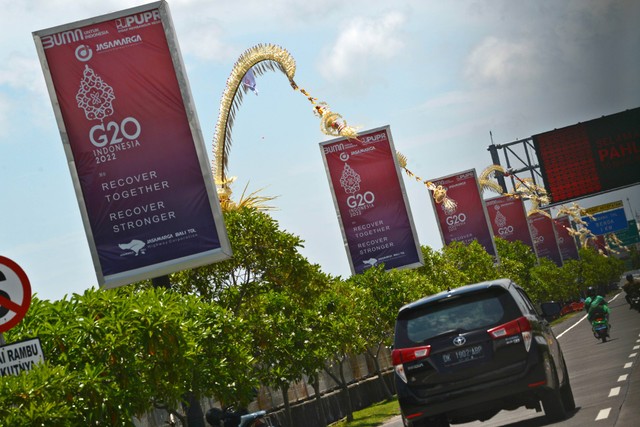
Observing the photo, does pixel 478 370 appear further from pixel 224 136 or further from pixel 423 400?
pixel 224 136

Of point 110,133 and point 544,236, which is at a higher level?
point 110,133

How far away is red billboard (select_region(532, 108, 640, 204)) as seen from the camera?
44031mm

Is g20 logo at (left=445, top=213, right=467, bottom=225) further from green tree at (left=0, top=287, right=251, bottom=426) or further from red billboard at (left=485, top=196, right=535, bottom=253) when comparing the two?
green tree at (left=0, top=287, right=251, bottom=426)

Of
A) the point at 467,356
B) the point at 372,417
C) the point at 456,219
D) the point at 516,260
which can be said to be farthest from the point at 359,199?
the point at 516,260

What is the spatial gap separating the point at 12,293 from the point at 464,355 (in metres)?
5.04

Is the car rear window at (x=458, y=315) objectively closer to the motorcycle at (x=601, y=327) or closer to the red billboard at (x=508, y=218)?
the motorcycle at (x=601, y=327)

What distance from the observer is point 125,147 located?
17.8m

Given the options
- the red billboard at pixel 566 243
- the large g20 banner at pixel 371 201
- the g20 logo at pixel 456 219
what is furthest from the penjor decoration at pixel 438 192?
the red billboard at pixel 566 243

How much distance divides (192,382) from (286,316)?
12.1 meters

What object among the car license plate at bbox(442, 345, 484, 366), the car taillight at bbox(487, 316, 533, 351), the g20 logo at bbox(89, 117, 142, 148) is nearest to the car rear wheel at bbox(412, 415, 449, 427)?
the car license plate at bbox(442, 345, 484, 366)

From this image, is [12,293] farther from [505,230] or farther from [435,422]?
[505,230]

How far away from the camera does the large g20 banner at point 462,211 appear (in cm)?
5066

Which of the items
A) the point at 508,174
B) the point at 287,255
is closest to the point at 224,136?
the point at 287,255

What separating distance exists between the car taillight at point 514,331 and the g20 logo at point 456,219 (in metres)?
37.1
